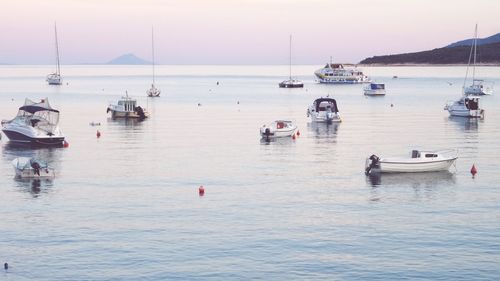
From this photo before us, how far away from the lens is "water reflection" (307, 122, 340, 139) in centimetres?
9244

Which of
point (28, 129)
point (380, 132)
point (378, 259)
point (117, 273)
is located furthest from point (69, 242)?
point (380, 132)

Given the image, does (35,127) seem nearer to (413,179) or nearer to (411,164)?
(411,164)

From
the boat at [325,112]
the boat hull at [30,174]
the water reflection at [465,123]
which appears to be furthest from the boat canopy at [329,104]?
the boat hull at [30,174]

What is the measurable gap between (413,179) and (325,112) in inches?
1992

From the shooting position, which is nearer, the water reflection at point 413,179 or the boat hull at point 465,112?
the water reflection at point 413,179

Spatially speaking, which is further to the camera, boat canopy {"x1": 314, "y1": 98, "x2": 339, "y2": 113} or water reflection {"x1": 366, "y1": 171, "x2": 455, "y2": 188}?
boat canopy {"x1": 314, "y1": 98, "x2": 339, "y2": 113}

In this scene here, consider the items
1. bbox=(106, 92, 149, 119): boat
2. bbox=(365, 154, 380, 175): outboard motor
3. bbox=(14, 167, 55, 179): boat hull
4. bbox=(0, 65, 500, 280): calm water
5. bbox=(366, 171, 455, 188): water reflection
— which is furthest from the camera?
bbox=(106, 92, 149, 119): boat

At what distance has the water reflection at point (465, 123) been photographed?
10219cm

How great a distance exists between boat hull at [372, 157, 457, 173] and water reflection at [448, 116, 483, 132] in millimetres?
39773

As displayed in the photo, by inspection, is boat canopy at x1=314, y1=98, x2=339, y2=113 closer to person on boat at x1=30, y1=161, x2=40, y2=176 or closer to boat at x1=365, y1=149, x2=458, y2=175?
boat at x1=365, y1=149, x2=458, y2=175

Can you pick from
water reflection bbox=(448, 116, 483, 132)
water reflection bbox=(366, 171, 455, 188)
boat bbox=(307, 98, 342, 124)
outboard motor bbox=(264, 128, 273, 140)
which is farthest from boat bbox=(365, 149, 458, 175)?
boat bbox=(307, 98, 342, 124)

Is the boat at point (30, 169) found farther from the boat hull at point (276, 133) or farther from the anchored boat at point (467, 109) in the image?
the anchored boat at point (467, 109)

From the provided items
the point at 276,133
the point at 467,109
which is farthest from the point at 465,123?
the point at 276,133

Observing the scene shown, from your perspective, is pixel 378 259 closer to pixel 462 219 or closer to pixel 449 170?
pixel 462 219
